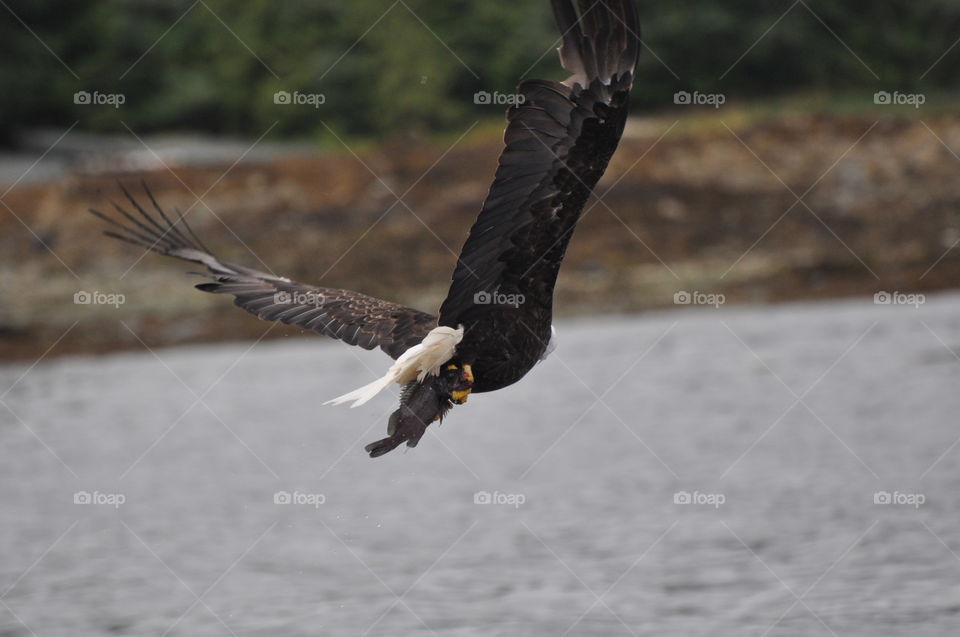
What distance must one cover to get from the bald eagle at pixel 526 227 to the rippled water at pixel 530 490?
3015 millimetres

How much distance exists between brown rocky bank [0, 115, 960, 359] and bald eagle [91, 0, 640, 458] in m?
13.1

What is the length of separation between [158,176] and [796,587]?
1662cm

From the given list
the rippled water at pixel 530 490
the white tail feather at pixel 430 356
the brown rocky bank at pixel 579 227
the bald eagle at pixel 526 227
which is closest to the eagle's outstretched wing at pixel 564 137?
the bald eagle at pixel 526 227

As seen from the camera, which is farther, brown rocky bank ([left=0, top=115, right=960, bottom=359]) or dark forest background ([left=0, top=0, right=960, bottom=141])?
dark forest background ([left=0, top=0, right=960, bottom=141])

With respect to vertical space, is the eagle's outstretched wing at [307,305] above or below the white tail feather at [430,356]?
above

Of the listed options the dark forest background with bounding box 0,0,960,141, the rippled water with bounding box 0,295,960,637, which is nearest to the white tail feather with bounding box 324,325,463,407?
the rippled water with bounding box 0,295,960,637

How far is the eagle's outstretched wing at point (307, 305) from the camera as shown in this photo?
6.41 m

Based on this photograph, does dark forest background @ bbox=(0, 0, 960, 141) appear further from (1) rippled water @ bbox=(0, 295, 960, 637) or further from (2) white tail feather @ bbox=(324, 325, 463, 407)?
(2) white tail feather @ bbox=(324, 325, 463, 407)

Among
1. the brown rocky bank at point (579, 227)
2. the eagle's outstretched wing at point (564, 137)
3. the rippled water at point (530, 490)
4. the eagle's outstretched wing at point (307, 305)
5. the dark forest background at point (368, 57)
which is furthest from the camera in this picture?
the dark forest background at point (368, 57)

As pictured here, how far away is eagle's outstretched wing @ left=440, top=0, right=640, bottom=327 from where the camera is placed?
5387 millimetres

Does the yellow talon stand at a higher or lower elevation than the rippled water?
lower

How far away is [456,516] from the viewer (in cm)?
1144

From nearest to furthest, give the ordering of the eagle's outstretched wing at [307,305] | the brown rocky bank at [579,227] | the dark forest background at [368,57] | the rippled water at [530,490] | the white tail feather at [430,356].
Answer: the white tail feather at [430,356] < the eagle's outstretched wing at [307,305] < the rippled water at [530,490] < the brown rocky bank at [579,227] < the dark forest background at [368,57]

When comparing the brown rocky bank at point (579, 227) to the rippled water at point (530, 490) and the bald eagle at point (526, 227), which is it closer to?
the rippled water at point (530, 490)
